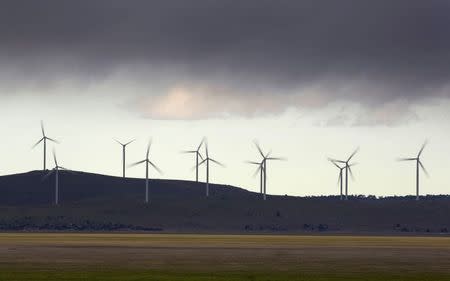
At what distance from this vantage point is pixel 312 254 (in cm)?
13850

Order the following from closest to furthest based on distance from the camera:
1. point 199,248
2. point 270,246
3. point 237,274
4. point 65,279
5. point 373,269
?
1. point 65,279
2. point 237,274
3. point 373,269
4. point 199,248
5. point 270,246

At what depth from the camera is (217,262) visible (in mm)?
121688

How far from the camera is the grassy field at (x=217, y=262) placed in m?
104

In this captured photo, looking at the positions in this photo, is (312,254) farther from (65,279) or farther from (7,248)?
(65,279)

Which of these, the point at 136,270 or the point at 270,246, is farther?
the point at 270,246

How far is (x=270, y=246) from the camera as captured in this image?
162375mm

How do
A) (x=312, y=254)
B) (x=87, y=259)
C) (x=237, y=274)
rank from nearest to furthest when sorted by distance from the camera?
(x=237, y=274)
(x=87, y=259)
(x=312, y=254)

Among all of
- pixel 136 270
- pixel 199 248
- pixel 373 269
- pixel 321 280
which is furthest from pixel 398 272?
pixel 199 248

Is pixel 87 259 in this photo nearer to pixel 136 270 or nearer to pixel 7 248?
pixel 136 270

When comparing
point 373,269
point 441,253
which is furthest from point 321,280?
point 441,253

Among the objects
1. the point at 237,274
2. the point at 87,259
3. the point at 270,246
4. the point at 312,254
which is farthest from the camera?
the point at 270,246

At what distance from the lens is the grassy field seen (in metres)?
104

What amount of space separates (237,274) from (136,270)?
8753 millimetres

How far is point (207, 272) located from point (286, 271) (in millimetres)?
6176
